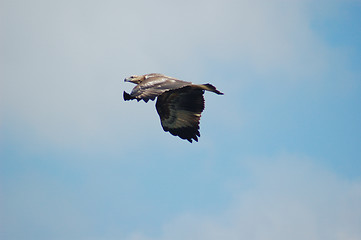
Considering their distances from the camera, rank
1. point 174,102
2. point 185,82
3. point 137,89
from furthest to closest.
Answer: point 174,102, point 185,82, point 137,89

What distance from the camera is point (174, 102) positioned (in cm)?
1905

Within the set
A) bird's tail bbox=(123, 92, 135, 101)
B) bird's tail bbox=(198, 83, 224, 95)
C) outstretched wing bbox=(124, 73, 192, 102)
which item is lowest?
bird's tail bbox=(123, 92, 135, 101)

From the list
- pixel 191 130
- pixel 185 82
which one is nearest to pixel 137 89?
pixel 185 82

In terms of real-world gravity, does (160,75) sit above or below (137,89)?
above

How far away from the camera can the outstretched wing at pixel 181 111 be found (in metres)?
18.7

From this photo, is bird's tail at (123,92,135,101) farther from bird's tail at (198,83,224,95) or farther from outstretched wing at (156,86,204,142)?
outstretched wing at (156,86,204,142)

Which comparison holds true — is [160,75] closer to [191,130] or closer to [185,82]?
[185,82]

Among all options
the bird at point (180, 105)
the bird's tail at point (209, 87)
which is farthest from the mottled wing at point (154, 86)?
the bird's tail at point (209, 87)

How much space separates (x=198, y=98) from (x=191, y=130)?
114 centimetres

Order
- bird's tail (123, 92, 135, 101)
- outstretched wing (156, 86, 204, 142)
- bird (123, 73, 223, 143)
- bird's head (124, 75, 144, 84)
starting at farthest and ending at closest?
bird's head (124, 75, 144, 84)
outstretched wing (156, 86, 204, 142)
bird (123, 73, 223, 143)
bird's tail (123, 92, 135, 101)

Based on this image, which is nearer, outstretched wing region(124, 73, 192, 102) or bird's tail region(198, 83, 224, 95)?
outstretched wing region(124, 73, 192, 102)

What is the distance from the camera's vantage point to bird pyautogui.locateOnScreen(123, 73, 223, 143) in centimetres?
1775

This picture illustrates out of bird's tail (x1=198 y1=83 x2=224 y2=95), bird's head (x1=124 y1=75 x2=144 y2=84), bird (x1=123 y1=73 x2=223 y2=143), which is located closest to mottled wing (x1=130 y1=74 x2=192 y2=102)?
bird (x1=123 y1=73 x2=223 y2=143)

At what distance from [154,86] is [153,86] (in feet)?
0.13
